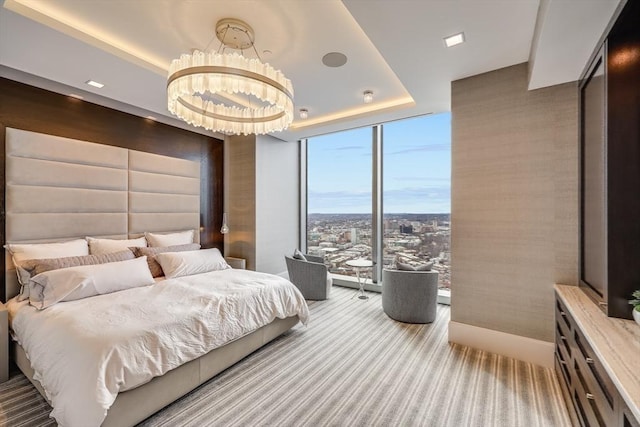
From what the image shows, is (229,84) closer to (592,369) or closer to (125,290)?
(125,290)

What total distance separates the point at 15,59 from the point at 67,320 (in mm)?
Result: 2418

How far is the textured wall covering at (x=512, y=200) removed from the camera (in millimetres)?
2525

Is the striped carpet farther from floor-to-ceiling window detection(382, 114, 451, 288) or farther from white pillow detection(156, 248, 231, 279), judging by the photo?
floor-to-ceiling window detection(382, 114, 451, 288)

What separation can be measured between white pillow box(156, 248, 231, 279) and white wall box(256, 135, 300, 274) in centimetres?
119

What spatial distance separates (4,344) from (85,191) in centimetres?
167

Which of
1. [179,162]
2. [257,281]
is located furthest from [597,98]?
[179,162]

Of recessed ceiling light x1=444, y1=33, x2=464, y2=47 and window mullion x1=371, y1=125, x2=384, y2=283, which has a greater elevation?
recessed ceiling light x1=444, y1=33, x2=464, y2=47

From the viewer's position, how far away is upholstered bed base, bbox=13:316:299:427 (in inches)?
70.1

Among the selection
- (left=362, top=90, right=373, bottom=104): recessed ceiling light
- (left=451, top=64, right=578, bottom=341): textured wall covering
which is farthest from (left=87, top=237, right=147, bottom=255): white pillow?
(left=451, top=64, right=578, bottom=341): textured wall covering

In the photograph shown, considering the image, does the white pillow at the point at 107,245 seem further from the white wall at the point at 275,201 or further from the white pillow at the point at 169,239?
the white wall at the point at 275,201

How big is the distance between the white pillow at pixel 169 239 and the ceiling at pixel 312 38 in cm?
179

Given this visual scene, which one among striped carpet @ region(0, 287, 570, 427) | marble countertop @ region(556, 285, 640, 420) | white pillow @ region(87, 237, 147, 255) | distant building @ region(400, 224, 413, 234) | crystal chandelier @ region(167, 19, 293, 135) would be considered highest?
crystal chandelier @ region(167, 19, 293, 135)

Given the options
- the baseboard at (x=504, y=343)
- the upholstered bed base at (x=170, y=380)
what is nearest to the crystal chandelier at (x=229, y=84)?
the upholstered bed base at (x=170, y=380)

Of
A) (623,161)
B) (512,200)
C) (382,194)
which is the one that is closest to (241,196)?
(382,194)
